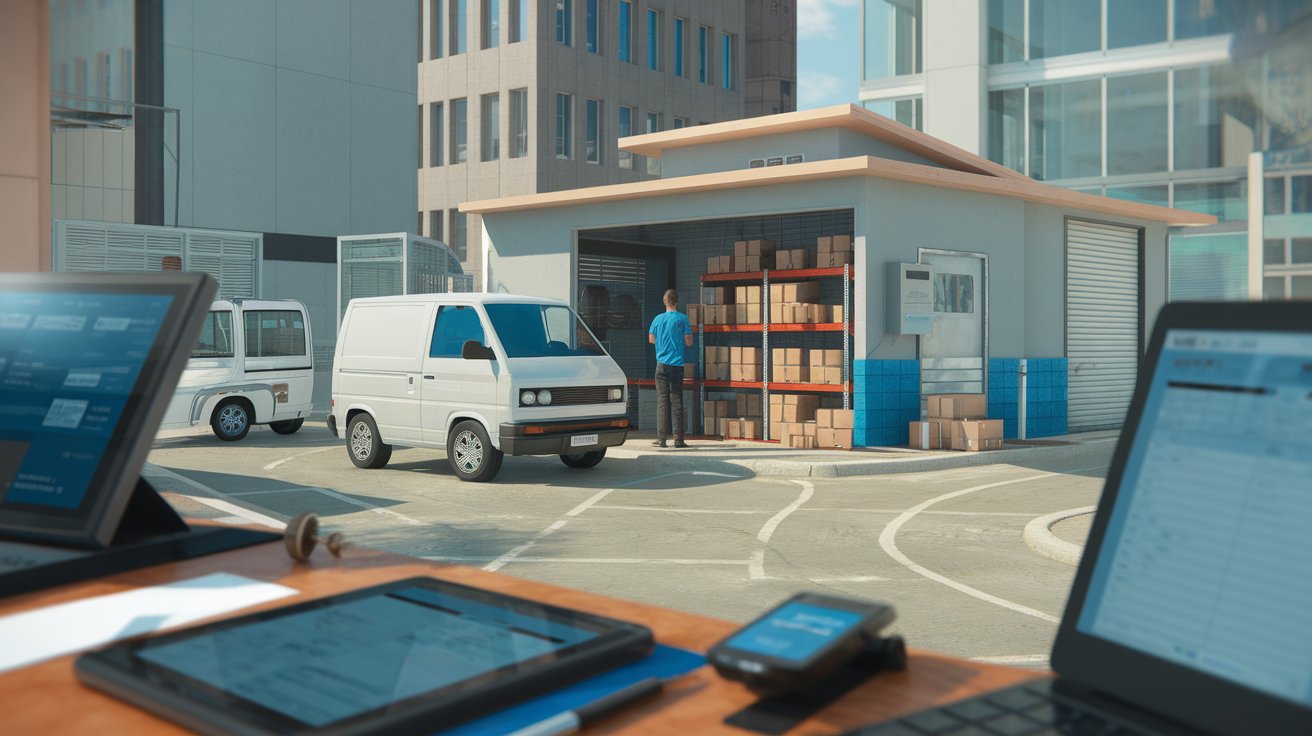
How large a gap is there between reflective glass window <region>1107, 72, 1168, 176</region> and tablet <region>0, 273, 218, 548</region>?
20113mm

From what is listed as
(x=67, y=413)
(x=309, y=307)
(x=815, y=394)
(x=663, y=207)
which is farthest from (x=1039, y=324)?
(x=67, y=413)

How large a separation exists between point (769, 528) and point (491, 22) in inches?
1476

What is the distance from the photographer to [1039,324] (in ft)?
62.6

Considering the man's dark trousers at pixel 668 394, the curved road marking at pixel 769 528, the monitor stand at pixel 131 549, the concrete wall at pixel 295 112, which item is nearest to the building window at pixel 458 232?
the concrete wall at pixel 295 112

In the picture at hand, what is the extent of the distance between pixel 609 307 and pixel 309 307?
9.66m

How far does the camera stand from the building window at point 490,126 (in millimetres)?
43772

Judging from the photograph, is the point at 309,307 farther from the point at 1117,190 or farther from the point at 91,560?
the point at 91,560

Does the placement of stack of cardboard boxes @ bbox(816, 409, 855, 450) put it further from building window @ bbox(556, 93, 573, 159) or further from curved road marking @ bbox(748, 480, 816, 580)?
building window @ bbox(556, 93, 573, 159)

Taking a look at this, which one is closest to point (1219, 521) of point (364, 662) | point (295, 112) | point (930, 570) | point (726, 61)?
point (364, 662)

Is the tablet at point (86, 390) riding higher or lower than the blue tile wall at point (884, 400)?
higher

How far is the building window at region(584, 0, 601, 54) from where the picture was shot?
146 feet

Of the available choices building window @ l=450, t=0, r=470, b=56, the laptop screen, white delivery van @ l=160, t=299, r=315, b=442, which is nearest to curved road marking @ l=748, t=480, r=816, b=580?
the laptop screen

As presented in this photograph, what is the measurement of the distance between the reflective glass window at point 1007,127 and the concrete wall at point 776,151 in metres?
7.51

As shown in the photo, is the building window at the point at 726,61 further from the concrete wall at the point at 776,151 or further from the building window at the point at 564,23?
the concrete wall at the point at 776,151
